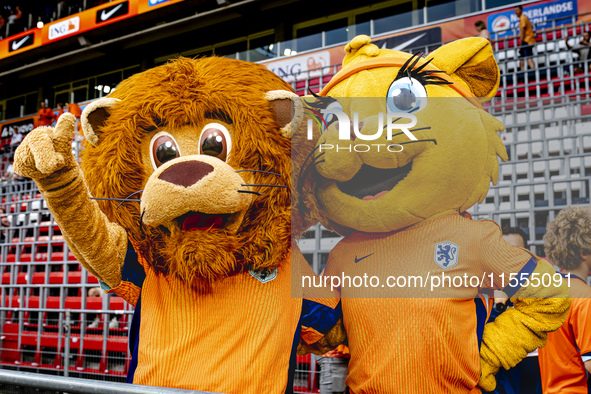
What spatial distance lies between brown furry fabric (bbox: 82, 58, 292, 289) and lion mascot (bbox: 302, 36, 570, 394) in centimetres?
18

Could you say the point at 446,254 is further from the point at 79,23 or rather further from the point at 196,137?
the point at 79,23

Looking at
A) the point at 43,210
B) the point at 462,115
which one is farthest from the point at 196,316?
the point at 43,210

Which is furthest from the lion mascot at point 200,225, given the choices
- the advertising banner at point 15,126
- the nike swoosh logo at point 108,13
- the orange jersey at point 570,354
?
the advertising banner at point 15,126

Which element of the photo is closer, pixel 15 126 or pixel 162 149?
pixel 162 149

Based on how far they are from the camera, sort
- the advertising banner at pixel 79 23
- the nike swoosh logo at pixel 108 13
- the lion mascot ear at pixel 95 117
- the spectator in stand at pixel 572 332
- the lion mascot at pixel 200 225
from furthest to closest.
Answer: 1. the nike swoosh logo at pixel 108 13
2. the advertising banner at pixel 79 23
3. the spectator in stand at pixel 572 332
4. the lion mascot ear at pixel 95 117
5. the lion mascot at pixel 200 225

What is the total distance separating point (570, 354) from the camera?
1.88 meters

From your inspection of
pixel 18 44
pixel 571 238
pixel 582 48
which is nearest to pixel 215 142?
pixel 571 238

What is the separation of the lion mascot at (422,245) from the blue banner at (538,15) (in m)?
3.32

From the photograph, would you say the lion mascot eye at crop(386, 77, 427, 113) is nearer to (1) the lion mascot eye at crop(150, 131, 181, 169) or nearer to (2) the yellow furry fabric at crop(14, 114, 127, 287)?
(1) the lion mascot eye at crop(150, 131, 181, 169)

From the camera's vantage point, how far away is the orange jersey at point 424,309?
151 cm

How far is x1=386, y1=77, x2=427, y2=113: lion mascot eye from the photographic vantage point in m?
1.58

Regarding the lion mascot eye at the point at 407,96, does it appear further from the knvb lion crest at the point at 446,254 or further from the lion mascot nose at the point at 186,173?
the lion mascot nose at the point at 186,173

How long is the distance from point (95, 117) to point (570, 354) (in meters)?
1.94

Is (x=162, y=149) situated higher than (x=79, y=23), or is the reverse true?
(x=79, y=23)
